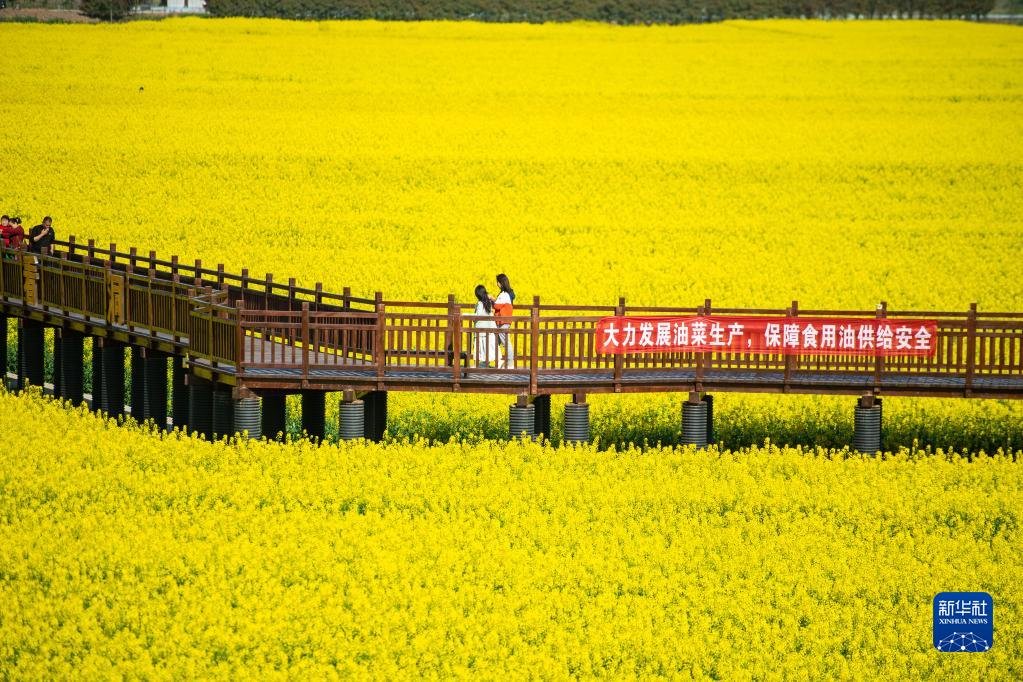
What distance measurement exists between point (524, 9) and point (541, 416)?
6771 cm

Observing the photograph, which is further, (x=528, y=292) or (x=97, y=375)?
(x=528, y=292)

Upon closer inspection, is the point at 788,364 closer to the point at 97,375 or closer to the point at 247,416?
the point at 247,416

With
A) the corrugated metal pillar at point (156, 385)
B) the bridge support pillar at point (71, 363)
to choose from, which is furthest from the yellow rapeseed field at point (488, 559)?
the bridge support pillar at point (71, 363)

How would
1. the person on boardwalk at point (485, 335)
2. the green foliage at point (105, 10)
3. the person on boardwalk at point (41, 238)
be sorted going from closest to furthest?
the person on boardwalk at point (485, 335) → the person on boardwalk at point (41, 238) → the green foliage at point (105, 10)

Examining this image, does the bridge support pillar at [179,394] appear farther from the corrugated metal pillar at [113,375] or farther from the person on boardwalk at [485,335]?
the person on boardwalk at [485,335]

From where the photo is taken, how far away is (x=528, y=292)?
4300 centimetres

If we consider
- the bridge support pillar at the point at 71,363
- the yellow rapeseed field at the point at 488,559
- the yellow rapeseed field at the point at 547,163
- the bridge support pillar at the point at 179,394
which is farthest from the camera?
the yellow rapeseed field at the point at 547,163

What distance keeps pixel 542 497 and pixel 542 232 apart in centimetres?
2466

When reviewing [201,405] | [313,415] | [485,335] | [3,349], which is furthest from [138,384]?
[485,335]

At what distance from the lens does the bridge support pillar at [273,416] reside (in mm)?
29531

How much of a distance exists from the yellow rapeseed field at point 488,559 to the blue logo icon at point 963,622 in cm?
16

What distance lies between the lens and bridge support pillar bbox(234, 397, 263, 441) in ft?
92.0

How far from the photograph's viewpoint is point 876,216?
2041 inches

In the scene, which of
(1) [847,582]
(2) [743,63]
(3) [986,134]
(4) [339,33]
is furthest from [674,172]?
(1) [847,582]
